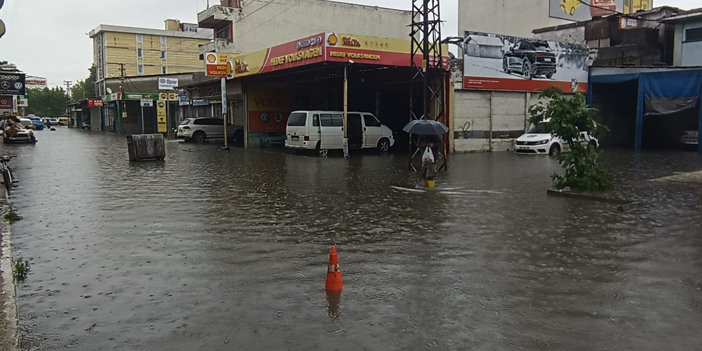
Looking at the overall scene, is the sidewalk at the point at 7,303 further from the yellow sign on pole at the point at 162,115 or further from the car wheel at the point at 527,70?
the yellow sign on pole at the point at 162,115

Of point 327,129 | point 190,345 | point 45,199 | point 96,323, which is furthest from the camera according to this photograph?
point 327,129

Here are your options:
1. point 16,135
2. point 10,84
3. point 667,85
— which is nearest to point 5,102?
point 10,84

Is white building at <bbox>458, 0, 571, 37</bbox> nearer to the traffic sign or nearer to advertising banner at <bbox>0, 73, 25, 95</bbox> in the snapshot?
the traffic sign

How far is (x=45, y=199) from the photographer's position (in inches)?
462

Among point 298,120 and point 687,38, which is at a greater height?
point 687,38

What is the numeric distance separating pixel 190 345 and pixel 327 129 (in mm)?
18815

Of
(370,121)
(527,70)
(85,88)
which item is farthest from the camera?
(85,88)

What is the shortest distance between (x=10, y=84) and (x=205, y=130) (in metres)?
14.8

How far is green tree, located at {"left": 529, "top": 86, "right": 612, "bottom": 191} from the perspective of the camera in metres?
11.9

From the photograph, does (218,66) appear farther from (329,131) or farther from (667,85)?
(667,85)

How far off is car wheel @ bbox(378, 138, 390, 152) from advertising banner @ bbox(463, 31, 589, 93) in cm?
418

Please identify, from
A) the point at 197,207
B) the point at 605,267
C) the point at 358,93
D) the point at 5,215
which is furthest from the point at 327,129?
the point at 605,267

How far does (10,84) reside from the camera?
38.0 metres

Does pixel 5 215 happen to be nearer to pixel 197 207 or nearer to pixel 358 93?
pixel 197 207
